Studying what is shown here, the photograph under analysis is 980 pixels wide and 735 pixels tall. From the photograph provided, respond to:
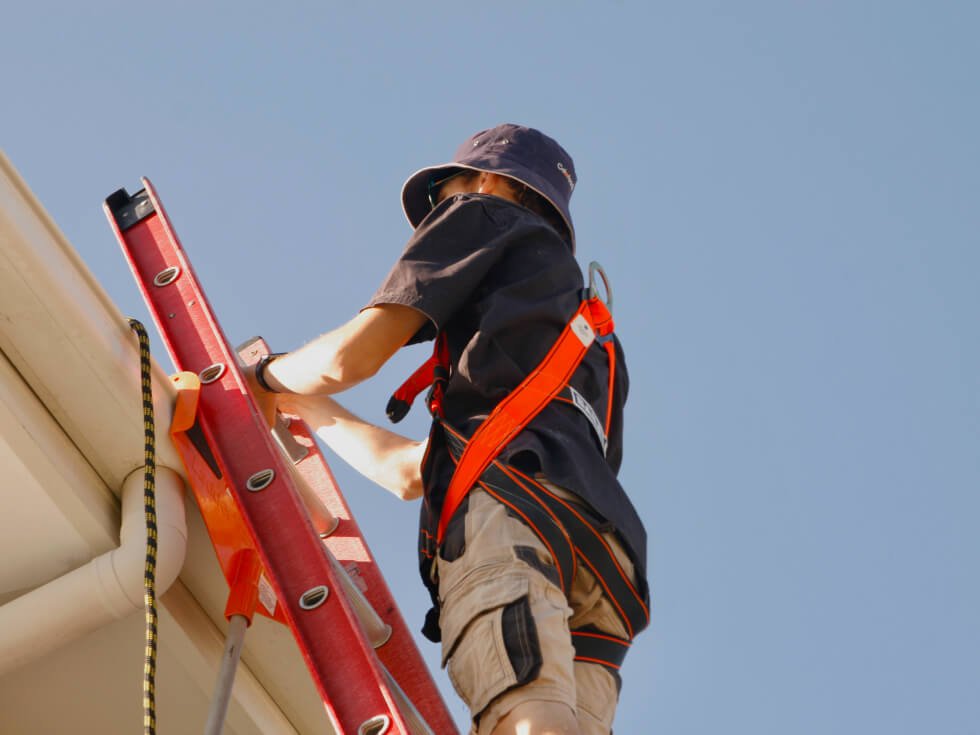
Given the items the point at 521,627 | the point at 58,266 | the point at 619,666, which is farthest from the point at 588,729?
the point at 58,266

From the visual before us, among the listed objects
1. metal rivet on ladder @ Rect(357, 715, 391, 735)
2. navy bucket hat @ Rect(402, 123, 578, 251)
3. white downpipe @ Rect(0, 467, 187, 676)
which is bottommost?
metal rivet on ladder @ Rect(357, 715, 391, 735)

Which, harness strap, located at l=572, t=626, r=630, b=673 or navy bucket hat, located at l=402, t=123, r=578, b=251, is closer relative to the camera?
harness strap, located at l=572, t=626, r=630, b=673

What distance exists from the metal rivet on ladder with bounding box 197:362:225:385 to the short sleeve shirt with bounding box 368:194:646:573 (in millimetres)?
535

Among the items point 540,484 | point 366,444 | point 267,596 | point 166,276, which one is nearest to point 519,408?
point 540,484

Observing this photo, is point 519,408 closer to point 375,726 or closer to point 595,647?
point 595,647

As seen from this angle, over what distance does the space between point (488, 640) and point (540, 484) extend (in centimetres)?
47

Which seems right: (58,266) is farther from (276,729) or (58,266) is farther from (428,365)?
(276,729)

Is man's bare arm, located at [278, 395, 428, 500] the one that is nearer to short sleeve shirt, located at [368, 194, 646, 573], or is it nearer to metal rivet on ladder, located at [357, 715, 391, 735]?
short sleeve shirt, located at [368, 194, 646, 573]

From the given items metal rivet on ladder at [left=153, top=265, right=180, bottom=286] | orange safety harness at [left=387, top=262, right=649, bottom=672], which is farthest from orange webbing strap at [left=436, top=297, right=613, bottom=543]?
metal rivet on ladder at [left=153, top=265, right=180, bottom=286]

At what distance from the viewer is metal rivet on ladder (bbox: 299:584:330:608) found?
3395mm

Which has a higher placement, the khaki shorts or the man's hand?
the man's hand

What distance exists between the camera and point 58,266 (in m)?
3.40

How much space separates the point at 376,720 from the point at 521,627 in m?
0.40

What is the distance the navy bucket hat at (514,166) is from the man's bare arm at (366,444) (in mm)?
632
